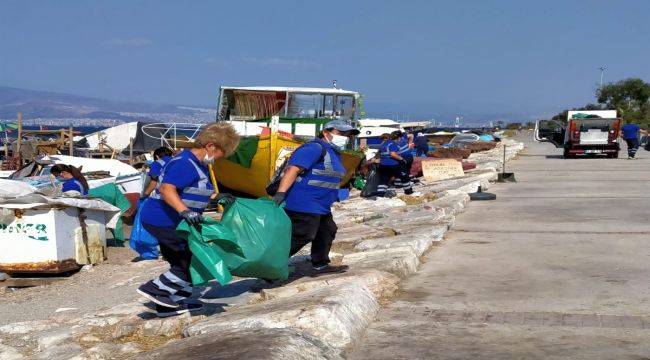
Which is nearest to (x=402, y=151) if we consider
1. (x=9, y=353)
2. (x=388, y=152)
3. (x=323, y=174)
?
(x=388, y=152)

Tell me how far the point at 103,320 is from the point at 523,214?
7893mm

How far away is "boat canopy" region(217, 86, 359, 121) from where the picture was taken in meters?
22.5

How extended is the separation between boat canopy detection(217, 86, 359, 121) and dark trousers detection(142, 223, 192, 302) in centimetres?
1606

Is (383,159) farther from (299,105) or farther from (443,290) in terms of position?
(443,290)

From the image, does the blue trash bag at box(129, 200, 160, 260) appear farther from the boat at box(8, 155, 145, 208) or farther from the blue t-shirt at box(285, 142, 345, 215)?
the boat at box(8, 155, 145, 208)

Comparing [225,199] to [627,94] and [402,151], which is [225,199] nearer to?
[402,151]

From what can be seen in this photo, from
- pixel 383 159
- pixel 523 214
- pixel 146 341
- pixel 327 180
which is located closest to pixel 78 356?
pixel 146 341

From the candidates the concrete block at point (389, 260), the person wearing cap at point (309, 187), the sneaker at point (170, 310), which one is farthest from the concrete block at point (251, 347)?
the concrete block at point (389, 260)

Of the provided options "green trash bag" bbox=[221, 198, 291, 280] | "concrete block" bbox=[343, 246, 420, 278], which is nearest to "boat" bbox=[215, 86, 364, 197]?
"concrete block" bbox=[343, 246, 420, 278]

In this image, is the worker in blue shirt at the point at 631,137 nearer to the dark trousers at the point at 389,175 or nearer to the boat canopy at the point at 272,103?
the boat canopy at the point at 272,103

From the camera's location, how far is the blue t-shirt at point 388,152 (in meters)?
17.0

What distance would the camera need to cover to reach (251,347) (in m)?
4.78

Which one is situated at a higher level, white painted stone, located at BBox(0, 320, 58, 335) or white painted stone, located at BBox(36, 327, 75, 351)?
white painted stone, located at BBox(36, 327, 75, 351)

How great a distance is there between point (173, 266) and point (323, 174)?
5.50ft
